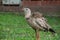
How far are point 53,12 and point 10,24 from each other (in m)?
3.74

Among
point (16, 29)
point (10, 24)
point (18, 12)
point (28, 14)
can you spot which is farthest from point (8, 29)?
point (18, 12)

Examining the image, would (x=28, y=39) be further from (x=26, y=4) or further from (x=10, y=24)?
(x=26, y=4)

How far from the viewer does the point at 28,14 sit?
237 inches

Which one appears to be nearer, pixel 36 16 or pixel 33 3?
pixel 36 16

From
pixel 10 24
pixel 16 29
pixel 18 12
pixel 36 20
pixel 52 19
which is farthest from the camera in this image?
pixel 18 12

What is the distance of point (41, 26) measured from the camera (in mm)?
5766

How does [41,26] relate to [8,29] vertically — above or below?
above

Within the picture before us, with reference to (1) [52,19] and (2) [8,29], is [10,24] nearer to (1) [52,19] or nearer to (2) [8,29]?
(2) [8,29]

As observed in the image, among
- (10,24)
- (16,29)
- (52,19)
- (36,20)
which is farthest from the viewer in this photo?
(52,19)

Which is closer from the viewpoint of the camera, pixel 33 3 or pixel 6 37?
pixel 6 37

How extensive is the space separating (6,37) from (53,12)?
18.6ft

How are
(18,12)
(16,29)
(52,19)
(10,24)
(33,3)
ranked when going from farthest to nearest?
(33,3), (18,12), (52,19), (10,24), (16,29)

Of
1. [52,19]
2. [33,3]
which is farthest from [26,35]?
[33,3]

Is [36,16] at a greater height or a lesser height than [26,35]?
greater
